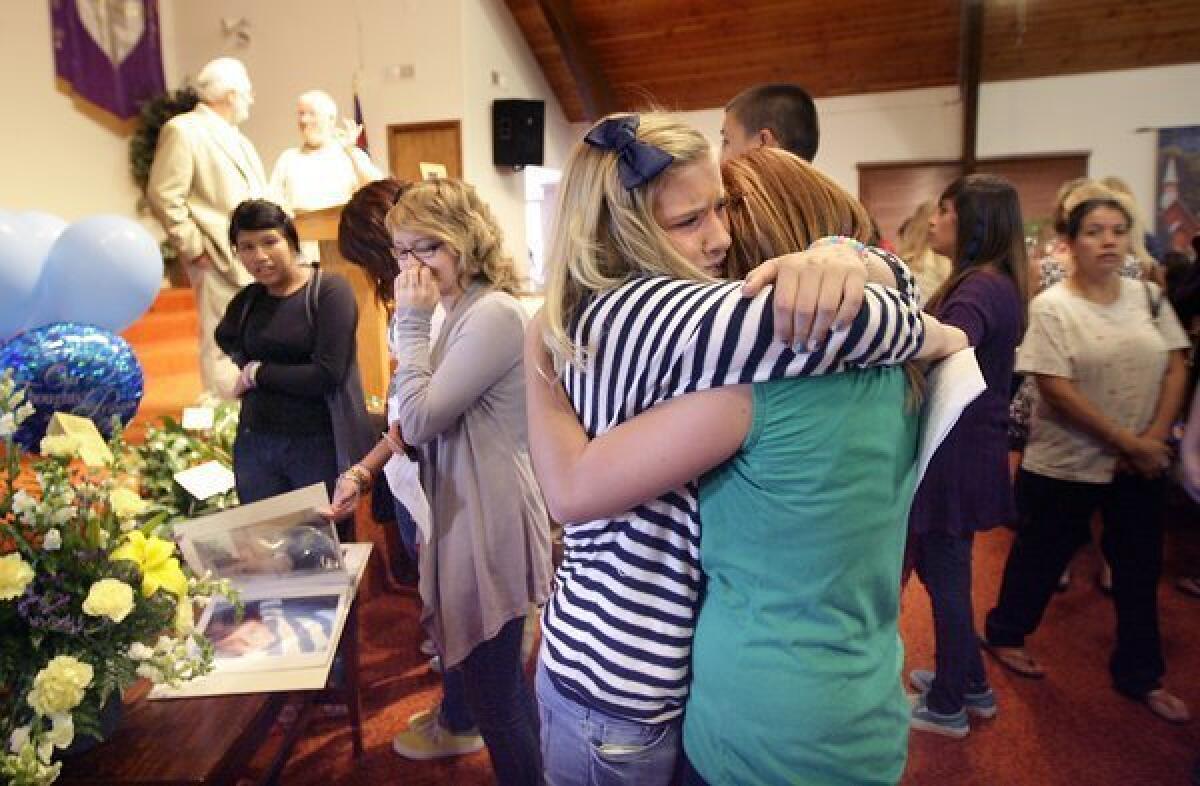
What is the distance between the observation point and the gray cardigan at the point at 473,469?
1337 mm

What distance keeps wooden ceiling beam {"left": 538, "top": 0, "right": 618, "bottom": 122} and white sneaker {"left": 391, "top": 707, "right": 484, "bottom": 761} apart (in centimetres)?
615

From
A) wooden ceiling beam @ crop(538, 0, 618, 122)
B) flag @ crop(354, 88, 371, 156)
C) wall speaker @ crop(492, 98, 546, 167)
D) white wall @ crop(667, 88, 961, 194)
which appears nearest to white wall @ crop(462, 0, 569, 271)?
wall speaker @ crop(492, 98, 546, 167)

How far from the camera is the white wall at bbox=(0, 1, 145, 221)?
4.97 m

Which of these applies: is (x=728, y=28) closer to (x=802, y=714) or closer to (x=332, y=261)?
(x=332, y=261)

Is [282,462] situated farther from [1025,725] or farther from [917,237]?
[917,237]

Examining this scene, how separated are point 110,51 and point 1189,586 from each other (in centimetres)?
736

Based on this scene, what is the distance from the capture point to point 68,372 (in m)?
2.07

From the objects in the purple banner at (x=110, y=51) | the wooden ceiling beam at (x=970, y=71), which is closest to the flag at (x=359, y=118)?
the purple banner at (x=110, y=51)

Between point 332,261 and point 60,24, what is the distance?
3.50m

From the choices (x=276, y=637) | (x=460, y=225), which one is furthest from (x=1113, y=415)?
(x=276, y=637)

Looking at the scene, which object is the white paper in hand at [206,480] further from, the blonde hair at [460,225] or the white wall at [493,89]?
the white wall at [493,89]

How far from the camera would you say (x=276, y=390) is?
191 centimetres

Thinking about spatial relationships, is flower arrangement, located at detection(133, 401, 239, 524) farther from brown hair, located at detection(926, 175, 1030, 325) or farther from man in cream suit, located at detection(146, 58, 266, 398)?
brown hair, located at detection(926, 175, 1030, 325)

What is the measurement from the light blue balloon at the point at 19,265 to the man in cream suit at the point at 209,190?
33.9 inches
